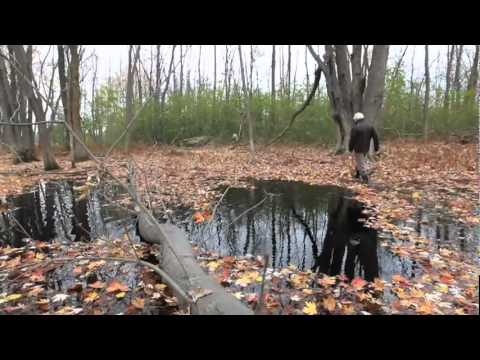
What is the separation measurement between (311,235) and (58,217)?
5.23 metres

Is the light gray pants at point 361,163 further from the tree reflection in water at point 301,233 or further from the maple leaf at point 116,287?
the maple leaf at point 116,287

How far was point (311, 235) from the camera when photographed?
5.04 meters

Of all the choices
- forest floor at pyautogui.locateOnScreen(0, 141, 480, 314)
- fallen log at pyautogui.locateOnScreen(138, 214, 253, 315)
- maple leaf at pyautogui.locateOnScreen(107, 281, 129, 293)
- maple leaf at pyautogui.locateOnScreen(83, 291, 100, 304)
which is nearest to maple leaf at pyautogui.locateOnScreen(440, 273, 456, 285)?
forest floor at pyautogui.locateOnScreen(0, 141, 480, 314)

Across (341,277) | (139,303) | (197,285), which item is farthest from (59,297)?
(341,277)

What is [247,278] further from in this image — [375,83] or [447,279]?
[375,83]

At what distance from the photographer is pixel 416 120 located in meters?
19.7

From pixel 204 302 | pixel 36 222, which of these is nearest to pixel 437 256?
pixel 204 302

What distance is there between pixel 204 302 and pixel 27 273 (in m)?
2.76

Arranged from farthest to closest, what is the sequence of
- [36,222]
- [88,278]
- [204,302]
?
[36,222] < [88,278] < [204,302]

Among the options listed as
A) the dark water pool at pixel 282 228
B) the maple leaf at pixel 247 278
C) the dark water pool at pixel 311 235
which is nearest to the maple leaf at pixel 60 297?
the dark water pool at pixel 282 228

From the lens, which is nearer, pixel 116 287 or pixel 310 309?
pixel 310 309

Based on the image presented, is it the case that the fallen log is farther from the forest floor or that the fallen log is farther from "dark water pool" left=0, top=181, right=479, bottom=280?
"dark water pool" left=0, top=181, right=479, bottom=280

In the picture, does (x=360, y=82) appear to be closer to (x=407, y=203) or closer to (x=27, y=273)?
(x=407, y=203)
